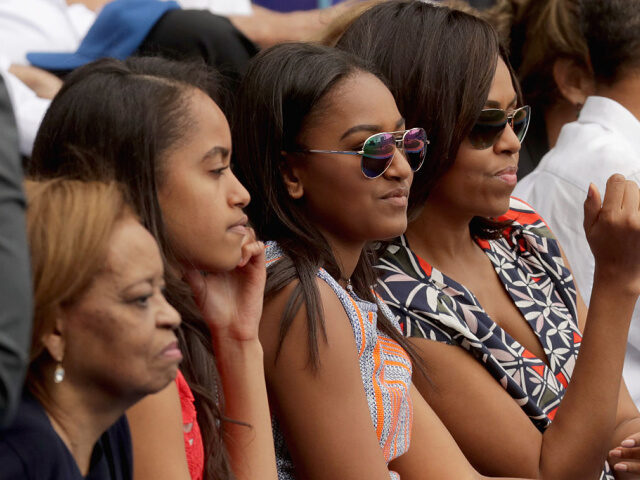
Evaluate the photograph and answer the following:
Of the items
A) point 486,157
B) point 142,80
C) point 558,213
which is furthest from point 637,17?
point 142,80

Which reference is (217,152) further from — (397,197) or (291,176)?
(397,197)

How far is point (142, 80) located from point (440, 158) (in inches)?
36.5

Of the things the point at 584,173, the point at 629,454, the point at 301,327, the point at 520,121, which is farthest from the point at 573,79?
the point at 301,327

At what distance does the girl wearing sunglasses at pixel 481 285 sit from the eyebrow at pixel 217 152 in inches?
30.9

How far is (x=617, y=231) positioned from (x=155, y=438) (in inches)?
51.9

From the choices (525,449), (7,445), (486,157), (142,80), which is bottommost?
(525,449)

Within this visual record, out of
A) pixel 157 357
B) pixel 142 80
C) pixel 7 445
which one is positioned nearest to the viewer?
pixel 7 445

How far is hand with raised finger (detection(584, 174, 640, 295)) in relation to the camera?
245 cm

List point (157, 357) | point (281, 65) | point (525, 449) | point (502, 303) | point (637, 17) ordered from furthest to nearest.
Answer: point (637, 17)
point (502, 303)
point (525, 449)
point (281, 65)
point (157, 357)

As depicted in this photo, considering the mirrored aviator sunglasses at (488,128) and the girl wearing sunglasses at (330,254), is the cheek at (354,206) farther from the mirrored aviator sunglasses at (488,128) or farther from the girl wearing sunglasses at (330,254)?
the mirrored aviator sunglasses at (488,128)

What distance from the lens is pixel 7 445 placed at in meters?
1.28

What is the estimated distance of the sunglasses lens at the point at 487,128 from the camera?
2.59 metres

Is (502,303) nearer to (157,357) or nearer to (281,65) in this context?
(281,65)

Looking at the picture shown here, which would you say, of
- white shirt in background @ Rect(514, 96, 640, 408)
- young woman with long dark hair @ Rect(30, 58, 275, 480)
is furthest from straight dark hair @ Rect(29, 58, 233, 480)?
white shirt in background @ Rect(514, 96, 640, 408)
